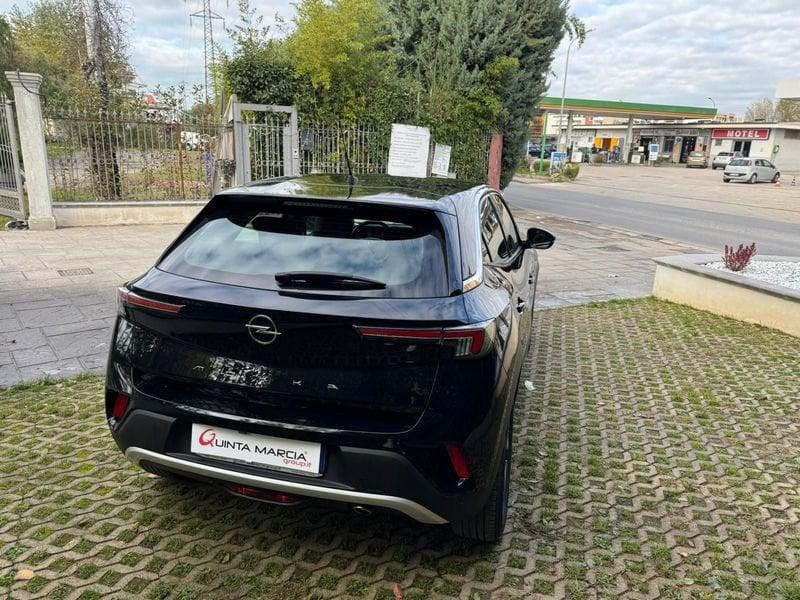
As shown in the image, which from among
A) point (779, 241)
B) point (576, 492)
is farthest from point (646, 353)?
point (779, 241)

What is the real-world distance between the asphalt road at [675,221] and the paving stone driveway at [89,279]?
1.77 meters

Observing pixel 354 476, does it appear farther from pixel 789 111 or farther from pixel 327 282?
pixel 789 111

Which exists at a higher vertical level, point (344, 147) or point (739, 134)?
point (739, 134)

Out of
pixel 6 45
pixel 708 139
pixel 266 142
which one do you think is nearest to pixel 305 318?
pixel 266 142

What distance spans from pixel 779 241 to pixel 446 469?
46.9 ft

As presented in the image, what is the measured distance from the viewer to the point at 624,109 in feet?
178

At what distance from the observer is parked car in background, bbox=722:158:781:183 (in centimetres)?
3600

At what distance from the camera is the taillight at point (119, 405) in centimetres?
258

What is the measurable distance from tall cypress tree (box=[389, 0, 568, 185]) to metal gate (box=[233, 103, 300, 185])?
391cm

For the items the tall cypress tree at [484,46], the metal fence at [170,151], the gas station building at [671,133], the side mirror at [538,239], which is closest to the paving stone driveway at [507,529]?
the side mirror at [538,239]

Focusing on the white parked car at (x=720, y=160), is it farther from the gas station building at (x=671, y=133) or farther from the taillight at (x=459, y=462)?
the taillight at (x=459, y=462)

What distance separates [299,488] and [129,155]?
11659mm

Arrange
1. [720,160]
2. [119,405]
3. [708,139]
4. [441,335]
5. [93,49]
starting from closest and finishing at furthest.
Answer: [441,335] → [119,405] → [93,49] → [720,160] → [708,139]

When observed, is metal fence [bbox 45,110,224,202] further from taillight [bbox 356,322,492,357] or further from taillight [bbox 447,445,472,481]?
taillight [bbox 447,445,472,481]
